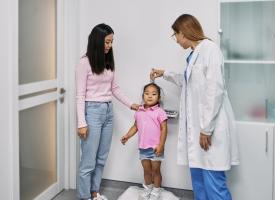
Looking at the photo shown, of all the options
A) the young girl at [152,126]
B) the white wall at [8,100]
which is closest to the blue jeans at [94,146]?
the young girl at [152,126]

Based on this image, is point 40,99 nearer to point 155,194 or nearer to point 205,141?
point 155,194

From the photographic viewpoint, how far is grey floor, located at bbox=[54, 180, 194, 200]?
10.1 feet

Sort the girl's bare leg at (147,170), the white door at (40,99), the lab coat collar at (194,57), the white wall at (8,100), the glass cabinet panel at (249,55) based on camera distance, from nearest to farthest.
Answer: the white wall at (8,100) < the lab coat collar at (194,57) < the white door at (40,99) < the glass cabinet panel at (249,55) < the girl's bare leg at (147,170)

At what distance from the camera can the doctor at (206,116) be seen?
2.34 metres

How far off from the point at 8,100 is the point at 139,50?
119 cm

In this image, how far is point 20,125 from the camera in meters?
2.62

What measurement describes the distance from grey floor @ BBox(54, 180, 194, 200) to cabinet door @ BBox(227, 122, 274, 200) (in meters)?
0.50

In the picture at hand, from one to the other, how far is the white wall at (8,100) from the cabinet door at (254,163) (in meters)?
1.58

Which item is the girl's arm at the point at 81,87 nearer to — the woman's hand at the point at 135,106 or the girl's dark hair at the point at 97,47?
the girl's dark hair at the point at 97,47

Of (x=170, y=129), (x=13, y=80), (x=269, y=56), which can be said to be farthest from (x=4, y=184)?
(x=269, y=56)

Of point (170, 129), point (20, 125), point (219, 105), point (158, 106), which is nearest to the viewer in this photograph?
point (219, 105)

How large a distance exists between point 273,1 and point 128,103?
1334 millimetres

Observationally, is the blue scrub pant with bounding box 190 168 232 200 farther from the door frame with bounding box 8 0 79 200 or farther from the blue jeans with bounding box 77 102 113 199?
the door frame with bounding box 8 0 79 200

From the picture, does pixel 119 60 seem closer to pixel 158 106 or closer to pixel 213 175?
pixel 158 106
